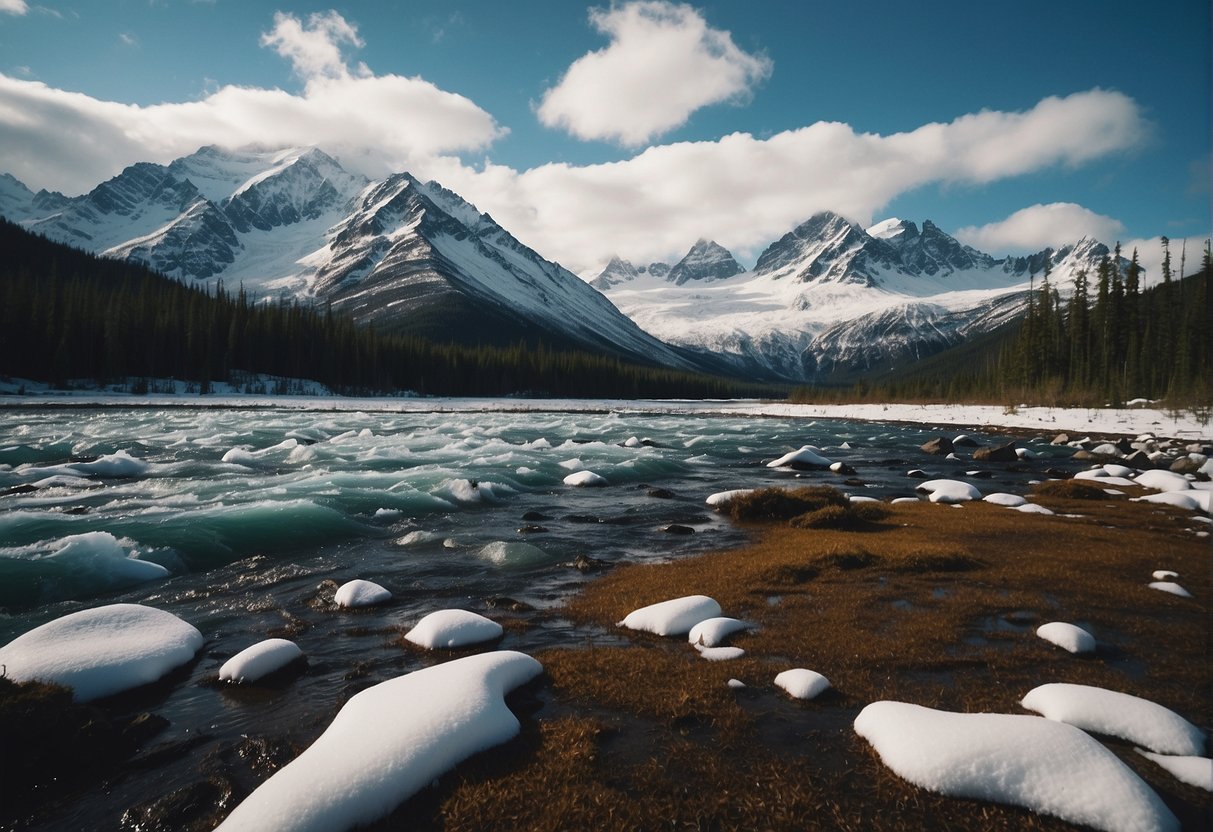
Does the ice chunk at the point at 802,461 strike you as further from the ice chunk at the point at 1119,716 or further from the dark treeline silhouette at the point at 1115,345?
the dark treeline silhouette at the point at 1115,345

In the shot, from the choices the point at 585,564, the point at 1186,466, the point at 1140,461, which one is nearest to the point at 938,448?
the point at 1140,461

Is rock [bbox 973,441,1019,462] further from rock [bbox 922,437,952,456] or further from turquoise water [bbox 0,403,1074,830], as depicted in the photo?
rock [bbox 922,437,952,456]

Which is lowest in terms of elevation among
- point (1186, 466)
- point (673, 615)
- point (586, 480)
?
point (586, 480)

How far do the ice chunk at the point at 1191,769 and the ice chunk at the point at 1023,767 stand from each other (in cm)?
73

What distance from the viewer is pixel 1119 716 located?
5191mm

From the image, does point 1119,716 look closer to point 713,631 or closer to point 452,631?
point 713,631

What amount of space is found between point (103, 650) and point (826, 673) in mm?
8587

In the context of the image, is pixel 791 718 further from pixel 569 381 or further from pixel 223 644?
pixel 569 381

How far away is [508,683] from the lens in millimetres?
6113

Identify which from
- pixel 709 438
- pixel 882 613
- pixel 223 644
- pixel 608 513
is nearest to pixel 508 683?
pixel 223 644

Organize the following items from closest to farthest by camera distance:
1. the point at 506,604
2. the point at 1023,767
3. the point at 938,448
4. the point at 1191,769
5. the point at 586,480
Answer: the point at 1023,767
the point at 1191,769
the point at 506,604
the point at 586,480
the point at 938,448

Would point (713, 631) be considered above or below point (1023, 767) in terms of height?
below

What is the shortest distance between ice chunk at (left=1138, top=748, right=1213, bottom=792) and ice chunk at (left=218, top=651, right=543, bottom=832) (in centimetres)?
553

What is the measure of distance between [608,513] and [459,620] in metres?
9.42
